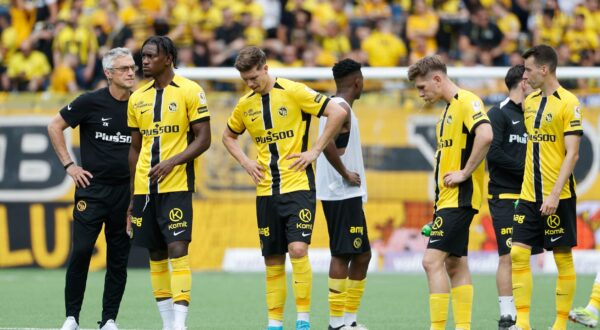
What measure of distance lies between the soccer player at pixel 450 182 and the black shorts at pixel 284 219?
1.11 m

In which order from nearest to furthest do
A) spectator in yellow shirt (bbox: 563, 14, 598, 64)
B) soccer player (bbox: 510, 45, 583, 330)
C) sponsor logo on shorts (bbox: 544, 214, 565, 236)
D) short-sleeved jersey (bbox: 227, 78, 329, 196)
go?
1. short-sleeved jersey (bbox: 227, 78, 329, 196)
2. soccer player (bbox: 510, 45, 583, 330)
3. sponsor logo on shorts (bbox: 544, 214, 565, 236)
4. spectator in yellow shirt (bbox: 563, 14, 598, 64)

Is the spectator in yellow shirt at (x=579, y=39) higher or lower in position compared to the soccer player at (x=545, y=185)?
higher

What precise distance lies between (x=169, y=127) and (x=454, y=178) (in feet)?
8.31

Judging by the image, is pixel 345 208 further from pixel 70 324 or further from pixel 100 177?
pixel 70 324

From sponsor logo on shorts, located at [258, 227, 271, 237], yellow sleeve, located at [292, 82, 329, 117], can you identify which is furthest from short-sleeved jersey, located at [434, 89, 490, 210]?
sponsor logo on shorts, located at [258, 227, 271, 237]

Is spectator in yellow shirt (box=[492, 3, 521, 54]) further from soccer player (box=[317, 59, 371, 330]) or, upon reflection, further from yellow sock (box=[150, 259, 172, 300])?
yellow sock (box=[150, 259, 172, 300])

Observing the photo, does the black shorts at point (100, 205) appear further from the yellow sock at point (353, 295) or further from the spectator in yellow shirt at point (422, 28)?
the spectator in yellow shirt at point (422, 28)

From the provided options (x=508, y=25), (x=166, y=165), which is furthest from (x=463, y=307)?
(x=508, y=25)

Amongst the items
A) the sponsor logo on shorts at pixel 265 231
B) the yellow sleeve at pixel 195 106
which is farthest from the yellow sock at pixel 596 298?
the yellow sleeve at pixel 195 106

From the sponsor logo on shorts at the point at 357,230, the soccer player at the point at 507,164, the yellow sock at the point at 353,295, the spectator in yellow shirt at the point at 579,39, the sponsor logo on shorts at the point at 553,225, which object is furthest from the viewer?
the spectator in yellow shirt at the point at 579,39

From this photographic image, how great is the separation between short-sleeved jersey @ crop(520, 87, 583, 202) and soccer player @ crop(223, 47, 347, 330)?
1.78m

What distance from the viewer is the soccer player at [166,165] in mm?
9344

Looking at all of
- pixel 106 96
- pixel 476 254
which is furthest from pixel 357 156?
pixel 476 254

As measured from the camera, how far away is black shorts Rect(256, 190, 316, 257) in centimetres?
938
